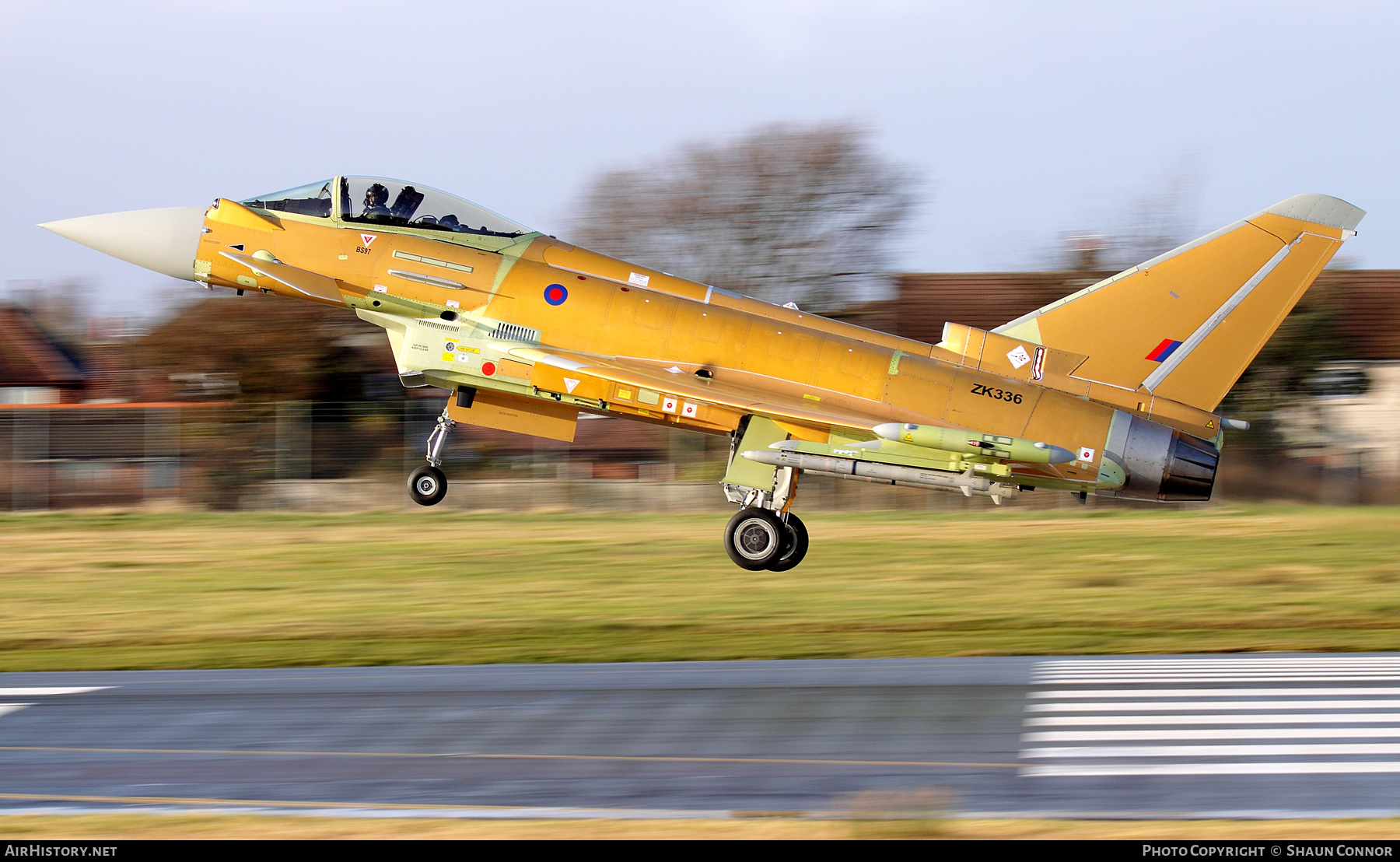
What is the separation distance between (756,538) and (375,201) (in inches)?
254

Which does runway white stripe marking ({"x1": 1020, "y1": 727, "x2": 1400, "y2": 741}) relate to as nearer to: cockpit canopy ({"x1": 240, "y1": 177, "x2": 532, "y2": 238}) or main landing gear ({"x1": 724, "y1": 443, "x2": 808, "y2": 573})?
main landing gear ({"x1": 724, "y1": 443, "x2": 808, "y2": 573})

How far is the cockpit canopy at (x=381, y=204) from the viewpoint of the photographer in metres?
15.8

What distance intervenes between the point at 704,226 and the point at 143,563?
65.8 feet

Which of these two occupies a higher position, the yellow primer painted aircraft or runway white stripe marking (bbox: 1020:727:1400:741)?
the yellow primer painted aircraft

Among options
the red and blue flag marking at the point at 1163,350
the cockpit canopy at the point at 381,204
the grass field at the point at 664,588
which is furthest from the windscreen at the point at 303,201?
the red and blue flag marking at the point at 1163,350

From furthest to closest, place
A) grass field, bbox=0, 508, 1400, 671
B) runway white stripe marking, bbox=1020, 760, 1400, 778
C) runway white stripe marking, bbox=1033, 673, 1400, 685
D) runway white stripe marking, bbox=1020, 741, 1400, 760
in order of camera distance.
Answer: grass field, bbox=0, 508, 1400, 671, runway white stripe marking, bbox=1033, 673, 1400, 685, runway white stripe marking, bbox=1020, 741, 1400, 760, runway white stripe marking, bbox=1020, 760, 1400, 778

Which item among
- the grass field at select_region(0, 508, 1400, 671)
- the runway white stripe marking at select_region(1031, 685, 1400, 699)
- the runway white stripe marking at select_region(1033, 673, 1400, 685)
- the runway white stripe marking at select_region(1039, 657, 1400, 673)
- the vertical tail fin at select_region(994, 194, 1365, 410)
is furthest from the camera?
the grass field at select_region(0, 508, 1400, 671)

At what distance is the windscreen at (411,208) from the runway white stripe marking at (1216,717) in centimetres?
874

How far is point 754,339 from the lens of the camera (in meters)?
15.9

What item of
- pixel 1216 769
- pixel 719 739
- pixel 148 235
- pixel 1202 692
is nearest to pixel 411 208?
pixel 148 235

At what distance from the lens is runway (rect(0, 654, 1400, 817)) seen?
8.75 m

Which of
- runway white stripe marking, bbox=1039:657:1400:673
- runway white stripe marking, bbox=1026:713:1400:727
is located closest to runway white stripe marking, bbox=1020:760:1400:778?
runway white stripe marking, bbox=1026:713:1400:727

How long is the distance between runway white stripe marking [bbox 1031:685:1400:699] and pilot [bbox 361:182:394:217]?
966cm
